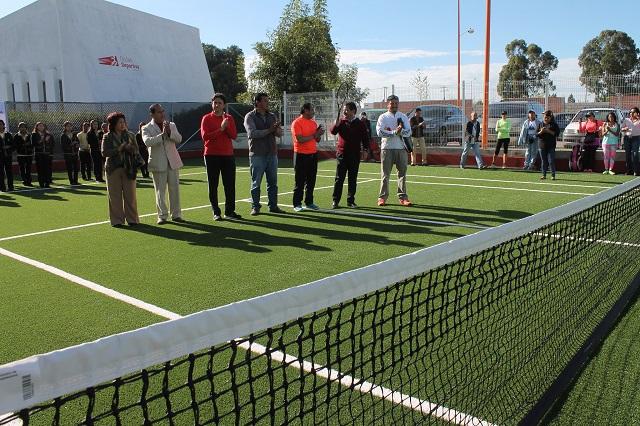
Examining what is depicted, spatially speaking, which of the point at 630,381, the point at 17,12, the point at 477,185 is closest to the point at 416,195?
the point at 477,185

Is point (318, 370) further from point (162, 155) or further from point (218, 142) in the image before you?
point (162, 155)

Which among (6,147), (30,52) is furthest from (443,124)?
(30,52)

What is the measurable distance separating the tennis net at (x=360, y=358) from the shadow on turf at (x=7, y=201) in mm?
10442

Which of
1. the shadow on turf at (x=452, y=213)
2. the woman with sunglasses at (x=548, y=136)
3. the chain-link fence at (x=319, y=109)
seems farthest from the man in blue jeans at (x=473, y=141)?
the shadow on turf at (x=452, y=213)

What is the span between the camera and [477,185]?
14.7 meters

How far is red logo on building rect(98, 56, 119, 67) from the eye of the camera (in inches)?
1239

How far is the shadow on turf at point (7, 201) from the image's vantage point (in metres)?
12.8

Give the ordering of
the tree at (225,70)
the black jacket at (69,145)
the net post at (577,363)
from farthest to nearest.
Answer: the tree at (225,70) → the black jacket at (69,145) → the net post at (577,363)

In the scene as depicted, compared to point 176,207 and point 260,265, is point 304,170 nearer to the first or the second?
point 176,207

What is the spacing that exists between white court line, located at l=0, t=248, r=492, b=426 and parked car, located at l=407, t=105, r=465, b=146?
16.1 m

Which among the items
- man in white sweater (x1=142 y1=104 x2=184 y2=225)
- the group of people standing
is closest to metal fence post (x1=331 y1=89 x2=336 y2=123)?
the group of people standing

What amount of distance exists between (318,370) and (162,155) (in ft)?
24.3

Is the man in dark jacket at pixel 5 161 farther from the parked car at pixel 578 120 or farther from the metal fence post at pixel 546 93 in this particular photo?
the parked car at pixel 578 120

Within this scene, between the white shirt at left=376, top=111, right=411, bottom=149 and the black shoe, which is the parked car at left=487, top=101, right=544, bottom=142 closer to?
the white shirt at left=376, top=111, right=411, bottom=149
